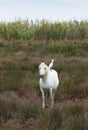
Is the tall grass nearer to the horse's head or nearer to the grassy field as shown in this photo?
the grassy field

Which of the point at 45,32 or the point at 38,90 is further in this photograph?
the point at 45,32

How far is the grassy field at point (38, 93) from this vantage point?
8.06 m

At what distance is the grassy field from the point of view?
8.06m

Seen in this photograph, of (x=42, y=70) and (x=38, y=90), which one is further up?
(x=42, y=70)

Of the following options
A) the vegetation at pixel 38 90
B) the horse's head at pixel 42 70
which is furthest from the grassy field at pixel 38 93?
the horse's head at pixel 42 70

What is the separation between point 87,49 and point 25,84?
9.67m

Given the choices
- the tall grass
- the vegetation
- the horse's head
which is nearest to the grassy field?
the vegetation

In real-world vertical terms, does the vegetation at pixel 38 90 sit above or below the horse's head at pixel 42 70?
below

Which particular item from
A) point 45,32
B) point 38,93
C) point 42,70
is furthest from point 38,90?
point 45,32

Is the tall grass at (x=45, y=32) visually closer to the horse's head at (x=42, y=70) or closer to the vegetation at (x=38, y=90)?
the vegetation at (x=38, y=90)

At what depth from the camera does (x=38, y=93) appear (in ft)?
38.3

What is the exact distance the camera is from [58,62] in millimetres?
15875

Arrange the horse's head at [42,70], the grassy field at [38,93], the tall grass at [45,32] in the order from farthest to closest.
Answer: the tall grass at [45,32] → the horse's head at [42,70] → the grassy field at [38,93]

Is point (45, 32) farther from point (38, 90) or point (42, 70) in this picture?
point (42, 70)
